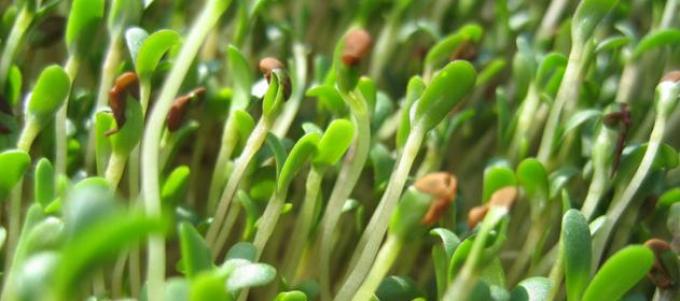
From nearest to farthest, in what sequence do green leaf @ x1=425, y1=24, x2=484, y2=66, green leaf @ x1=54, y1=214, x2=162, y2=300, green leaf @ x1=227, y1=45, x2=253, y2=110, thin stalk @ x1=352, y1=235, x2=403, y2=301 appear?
green leaf @ x1=54, y1=214, x2=162, y2=300, thin stalk @ x1=352, y1=235, x2=403, y2=301, green leaf @ x1=227, y1=45, x2=253, y2=110, green leaf @ x1=425, y1=24, x2=484, y2=66

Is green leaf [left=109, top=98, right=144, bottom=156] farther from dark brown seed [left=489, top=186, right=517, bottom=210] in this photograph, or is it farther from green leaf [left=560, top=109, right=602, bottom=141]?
green leaf [left=560, top=109, right=602, bottom=141]

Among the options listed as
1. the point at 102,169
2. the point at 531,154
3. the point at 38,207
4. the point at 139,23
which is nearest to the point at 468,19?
the point at 531,154

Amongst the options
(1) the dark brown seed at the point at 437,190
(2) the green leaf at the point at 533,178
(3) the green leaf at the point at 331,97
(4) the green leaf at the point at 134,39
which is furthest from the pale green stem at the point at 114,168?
(2) the green leaf at the point at 533,178

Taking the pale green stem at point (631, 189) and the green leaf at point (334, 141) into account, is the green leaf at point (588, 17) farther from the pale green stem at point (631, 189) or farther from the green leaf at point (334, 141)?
the green leaf at point (334, 141)

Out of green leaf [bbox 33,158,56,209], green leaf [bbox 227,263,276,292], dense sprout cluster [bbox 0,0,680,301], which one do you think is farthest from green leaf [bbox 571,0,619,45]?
green leaf [bbox 33,158,56,209]

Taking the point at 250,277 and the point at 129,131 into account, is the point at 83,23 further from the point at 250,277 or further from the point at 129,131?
the point at 250,277

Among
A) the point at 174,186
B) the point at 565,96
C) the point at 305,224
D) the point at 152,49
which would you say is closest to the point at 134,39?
the point at 152,49
